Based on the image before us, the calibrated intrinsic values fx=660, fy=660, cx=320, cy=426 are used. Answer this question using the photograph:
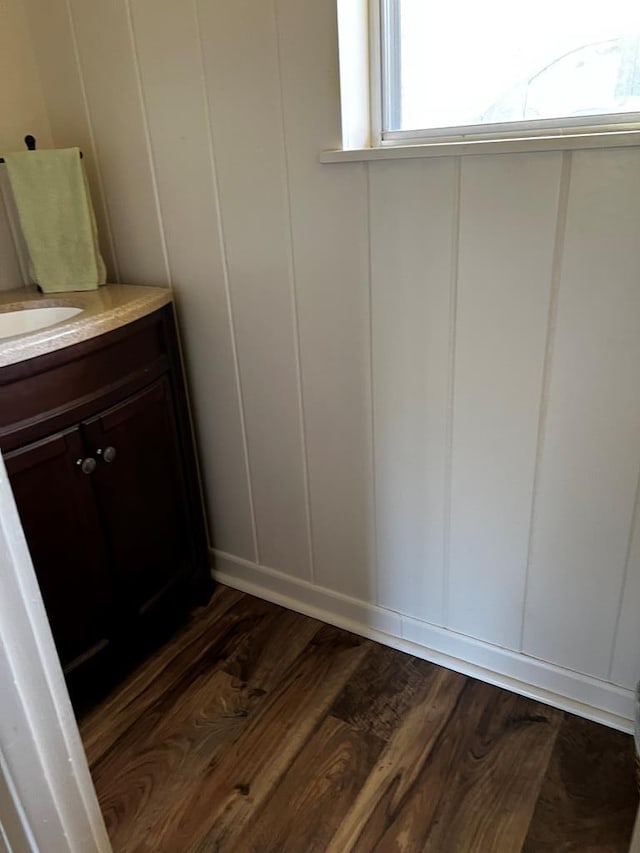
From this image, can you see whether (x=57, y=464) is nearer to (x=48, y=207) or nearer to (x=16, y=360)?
(x=16, y=360)

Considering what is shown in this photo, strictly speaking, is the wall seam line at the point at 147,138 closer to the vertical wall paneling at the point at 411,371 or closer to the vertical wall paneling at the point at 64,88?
the vertical wall paneling at the point at 64,88

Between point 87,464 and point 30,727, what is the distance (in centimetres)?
68

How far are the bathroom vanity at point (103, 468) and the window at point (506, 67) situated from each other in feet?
2.29

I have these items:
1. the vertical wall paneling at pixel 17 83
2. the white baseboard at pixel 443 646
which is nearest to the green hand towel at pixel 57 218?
the vertical wall paneling at pixel 17 83

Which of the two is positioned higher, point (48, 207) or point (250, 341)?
point (48, 207)

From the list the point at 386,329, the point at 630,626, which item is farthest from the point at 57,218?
the point at 630,626

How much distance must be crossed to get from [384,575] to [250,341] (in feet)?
2.13

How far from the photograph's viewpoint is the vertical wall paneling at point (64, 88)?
59.6 inches

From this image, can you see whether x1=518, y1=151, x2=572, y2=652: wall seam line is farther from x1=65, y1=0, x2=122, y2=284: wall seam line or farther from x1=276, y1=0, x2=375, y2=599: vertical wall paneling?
x1=65, y1=0, x2=122, y2=284: wall seam line

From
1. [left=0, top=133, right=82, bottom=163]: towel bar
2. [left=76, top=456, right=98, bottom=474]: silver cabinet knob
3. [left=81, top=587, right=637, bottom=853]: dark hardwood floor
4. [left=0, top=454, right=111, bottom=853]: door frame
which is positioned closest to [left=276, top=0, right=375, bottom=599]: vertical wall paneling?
[left=81, top=587, right=637, bottom=853]: dark hardwood floor

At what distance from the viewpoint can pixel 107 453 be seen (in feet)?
4.60

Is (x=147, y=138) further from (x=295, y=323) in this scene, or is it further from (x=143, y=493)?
(x=143, y=493)

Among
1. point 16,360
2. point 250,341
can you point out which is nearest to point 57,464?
point 16,360

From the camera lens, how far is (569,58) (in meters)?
1.11
